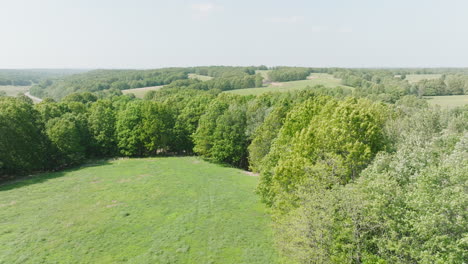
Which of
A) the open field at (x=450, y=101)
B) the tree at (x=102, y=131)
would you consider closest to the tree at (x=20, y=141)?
the tree at (x=102, y=131)

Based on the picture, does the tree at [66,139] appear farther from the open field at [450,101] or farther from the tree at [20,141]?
the open field at [450,101]

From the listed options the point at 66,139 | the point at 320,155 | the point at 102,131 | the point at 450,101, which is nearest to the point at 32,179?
the point at 66,139

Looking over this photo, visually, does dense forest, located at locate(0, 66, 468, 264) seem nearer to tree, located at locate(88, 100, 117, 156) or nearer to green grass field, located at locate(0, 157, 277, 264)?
tree, located at locate(88, 100, 117, 156)

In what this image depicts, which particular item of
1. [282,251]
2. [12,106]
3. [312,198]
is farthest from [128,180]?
[312,198]

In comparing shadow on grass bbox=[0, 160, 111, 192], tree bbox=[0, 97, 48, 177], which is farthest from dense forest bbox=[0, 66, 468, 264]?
shadow on grass bbox=[0, 160, 111, 192]

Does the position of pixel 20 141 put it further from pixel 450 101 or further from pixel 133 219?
pixel 450 101

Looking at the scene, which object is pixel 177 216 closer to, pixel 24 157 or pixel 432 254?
pixel 432 254
